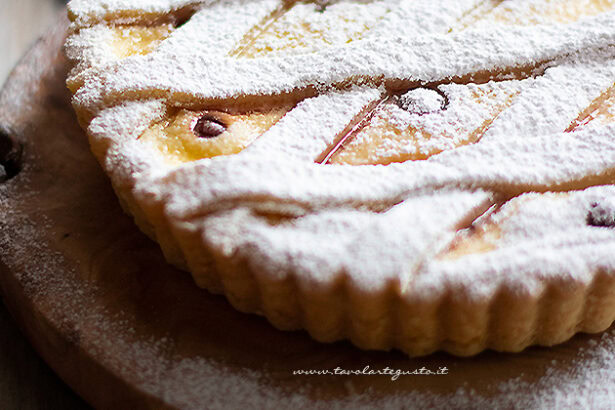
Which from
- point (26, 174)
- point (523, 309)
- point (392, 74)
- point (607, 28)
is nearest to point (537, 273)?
point (523, 309)

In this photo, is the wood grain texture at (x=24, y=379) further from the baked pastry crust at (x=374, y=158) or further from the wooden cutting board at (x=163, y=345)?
the baked pastry crust at (x=374, y=158)

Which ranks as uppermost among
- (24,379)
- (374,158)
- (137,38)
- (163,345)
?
(137,38)

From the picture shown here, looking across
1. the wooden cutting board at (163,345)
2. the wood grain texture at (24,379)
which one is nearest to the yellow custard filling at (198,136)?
the wooden cutting board at (163,345)

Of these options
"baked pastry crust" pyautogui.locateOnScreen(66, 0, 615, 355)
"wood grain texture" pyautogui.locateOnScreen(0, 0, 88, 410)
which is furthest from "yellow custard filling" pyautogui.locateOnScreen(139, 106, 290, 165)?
"wood grain texture" pyautogui.locateOnScreen(0, 0, 88, 410)

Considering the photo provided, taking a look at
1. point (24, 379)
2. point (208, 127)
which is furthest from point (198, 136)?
point (24, 379)

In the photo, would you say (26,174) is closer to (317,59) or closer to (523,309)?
(317,59)

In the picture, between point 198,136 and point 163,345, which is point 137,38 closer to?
point 198,136

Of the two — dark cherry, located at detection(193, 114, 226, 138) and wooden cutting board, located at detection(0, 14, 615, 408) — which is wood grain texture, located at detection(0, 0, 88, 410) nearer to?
wooden cutting board, located at detection(0, 14, 615, 408)
